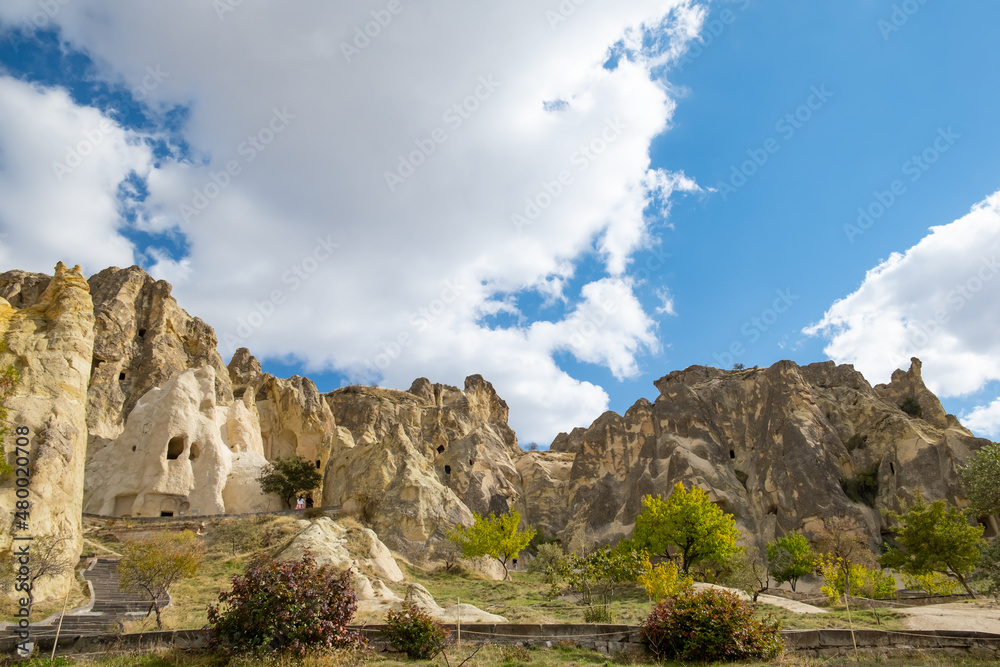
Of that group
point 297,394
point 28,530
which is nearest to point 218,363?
point 297,394

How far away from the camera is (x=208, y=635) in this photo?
1228 centimetres

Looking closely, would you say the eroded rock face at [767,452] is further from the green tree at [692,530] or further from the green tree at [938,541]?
the green tree at [938,541]

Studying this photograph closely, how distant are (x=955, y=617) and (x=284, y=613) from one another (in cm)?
2255

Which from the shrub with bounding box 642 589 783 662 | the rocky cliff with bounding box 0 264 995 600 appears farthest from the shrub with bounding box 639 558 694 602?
the rocky cliff with bounding box 0 264 995 600

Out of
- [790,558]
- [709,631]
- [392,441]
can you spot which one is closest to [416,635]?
[709,631]

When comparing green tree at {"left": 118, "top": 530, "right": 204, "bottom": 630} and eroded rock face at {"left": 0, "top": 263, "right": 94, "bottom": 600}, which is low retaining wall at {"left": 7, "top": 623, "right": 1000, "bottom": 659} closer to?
green tree at {"left": 118, "top": 530, "right": 204, "bottom": 630}

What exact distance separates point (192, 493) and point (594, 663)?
34.8m

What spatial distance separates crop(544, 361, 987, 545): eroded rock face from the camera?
49.9 metres

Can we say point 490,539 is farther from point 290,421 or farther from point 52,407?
point 290,421

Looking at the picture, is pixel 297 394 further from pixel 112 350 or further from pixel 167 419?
pixel 167 419

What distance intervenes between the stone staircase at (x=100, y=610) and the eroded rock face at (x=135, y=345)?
24.4 meters

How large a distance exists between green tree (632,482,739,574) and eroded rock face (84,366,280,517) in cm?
2538

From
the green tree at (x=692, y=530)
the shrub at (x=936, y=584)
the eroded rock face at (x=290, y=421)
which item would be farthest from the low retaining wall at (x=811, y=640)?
the eroded rock face at (x=290, y=421)

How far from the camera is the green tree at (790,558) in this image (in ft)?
131
